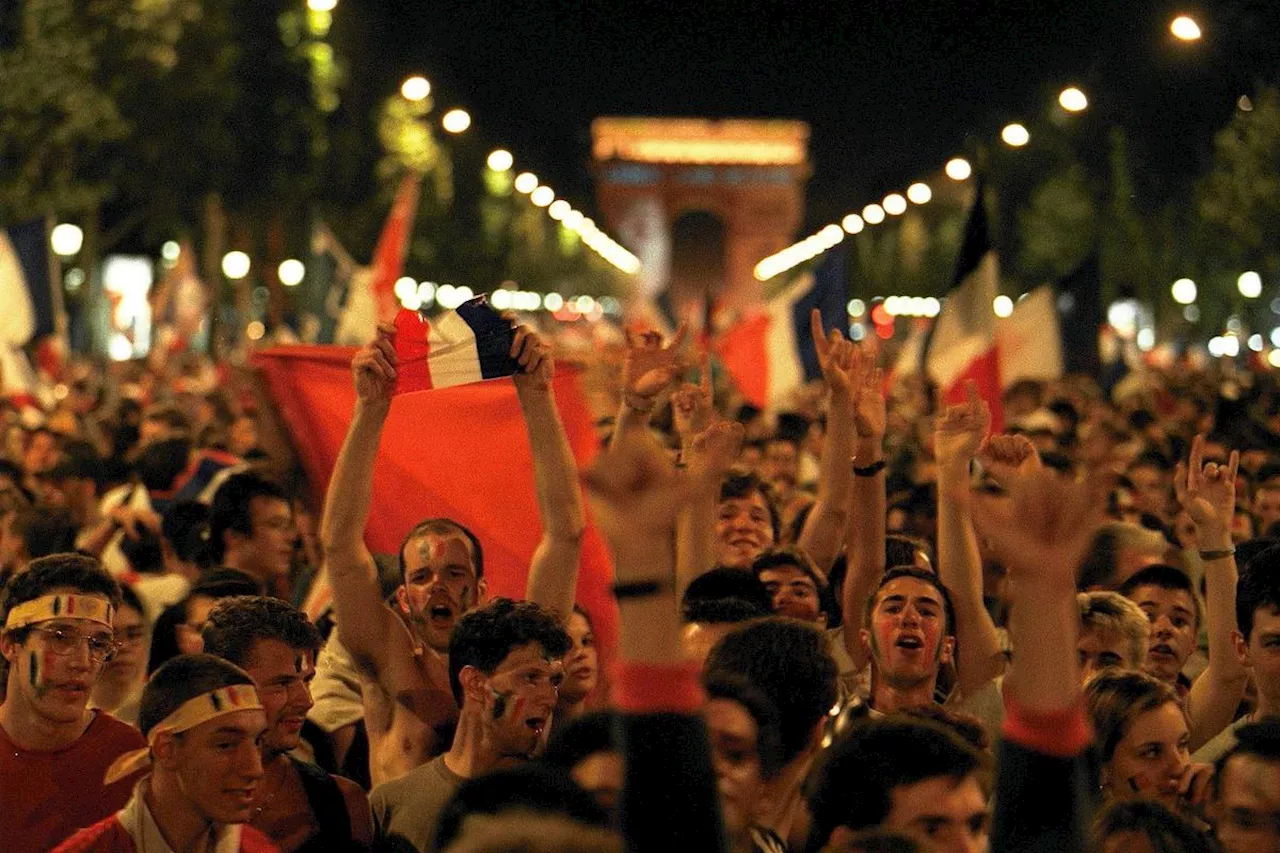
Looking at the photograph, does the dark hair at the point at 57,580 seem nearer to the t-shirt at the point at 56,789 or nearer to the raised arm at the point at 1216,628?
the t-shirt at the point at 56,789

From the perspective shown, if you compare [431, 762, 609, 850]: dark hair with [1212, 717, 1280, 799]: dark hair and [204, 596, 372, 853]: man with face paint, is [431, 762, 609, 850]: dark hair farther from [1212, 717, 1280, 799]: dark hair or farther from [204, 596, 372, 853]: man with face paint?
[204, 596, 372, 853]: man with face paint

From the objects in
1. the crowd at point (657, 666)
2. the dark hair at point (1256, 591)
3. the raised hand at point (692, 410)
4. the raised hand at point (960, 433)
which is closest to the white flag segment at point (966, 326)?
the crowd at point (657, 666)

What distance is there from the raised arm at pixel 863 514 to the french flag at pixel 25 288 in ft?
41.9

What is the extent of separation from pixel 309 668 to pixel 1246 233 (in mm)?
35680

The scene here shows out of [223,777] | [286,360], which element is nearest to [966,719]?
[223,777]

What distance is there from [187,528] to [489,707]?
4.72 metres

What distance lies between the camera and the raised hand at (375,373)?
267 inches

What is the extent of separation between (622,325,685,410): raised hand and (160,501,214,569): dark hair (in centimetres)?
311

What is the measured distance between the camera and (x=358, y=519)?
683 cm

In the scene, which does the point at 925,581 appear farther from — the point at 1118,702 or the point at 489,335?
the point at 489,335

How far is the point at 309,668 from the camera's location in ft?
21.3

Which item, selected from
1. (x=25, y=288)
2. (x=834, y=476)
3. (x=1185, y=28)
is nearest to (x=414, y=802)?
(x=834, y=476)

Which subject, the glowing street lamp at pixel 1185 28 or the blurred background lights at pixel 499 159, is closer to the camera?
the glowing street lamp at pixel 1185 28

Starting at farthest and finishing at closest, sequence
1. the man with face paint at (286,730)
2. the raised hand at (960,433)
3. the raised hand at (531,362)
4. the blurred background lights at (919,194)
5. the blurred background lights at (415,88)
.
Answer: the blurred background lights at (919,194)
the blurred background lights at (415,88)
the raised hand at (960,433)
the raised hand at (531,362)
the man with face paint at (286,730)
